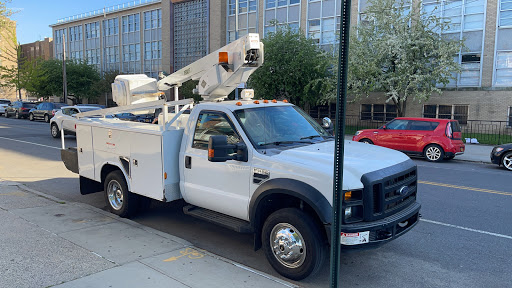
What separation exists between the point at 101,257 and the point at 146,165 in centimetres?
157

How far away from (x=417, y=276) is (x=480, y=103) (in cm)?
2439

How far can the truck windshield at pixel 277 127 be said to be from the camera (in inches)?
198

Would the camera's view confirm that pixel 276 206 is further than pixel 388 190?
Yes

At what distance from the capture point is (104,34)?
53.6m

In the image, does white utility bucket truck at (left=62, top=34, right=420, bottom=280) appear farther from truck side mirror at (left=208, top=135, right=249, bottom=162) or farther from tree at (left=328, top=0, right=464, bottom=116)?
tree at (left=328, top=0, right=464, bottom=116)

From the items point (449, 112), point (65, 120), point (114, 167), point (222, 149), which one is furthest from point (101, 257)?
point (449, 112)

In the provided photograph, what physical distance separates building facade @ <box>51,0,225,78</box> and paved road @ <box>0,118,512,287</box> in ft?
103

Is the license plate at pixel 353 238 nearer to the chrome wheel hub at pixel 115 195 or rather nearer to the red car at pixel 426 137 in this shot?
the chrome wheel hub at pixel 115 195

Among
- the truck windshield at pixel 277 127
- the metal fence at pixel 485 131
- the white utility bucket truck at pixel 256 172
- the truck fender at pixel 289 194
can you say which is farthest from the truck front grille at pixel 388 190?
the metal fence at pixel 485 131

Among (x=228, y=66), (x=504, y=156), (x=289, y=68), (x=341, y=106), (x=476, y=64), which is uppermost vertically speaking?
(x=476, y=64)

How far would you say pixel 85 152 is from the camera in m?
7.42

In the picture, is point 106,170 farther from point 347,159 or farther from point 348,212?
point 348,212

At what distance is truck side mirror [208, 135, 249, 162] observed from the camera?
452cm

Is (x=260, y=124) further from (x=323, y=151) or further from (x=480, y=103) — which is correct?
(x=480, y=103)
